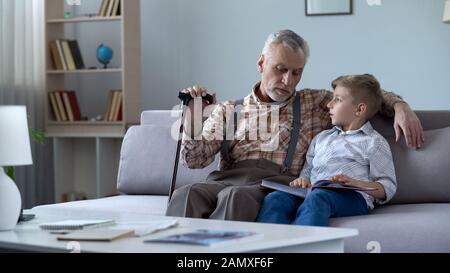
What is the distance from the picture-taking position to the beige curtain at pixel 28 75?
5.07 m

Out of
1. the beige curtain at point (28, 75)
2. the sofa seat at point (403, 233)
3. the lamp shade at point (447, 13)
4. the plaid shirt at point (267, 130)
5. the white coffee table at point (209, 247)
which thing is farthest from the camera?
the beige curtain at point (28, 75)

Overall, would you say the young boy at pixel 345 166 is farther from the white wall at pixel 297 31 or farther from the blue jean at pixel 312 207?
the white wall at pixel 297 31

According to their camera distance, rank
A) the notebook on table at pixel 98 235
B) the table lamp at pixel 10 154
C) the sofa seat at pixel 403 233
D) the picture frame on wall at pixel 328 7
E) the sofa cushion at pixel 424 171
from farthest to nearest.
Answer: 1. the picture frame on wall at pixel 328 7
2. the sofa cushion at pixel 424 171
3. the sofa seat at pixel 403 233
4. the table lamp at pixel 10 154
5. the notebook on table at pixel 98 235

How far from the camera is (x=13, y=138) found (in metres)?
2.35

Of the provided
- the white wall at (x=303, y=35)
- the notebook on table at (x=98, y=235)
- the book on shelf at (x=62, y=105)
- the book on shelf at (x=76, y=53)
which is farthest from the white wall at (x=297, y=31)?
the notebook on table at (x=98, y=235)

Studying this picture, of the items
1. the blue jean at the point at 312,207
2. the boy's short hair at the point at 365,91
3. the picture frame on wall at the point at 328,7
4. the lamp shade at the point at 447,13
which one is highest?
the picture frame on wall at the point at 328,7

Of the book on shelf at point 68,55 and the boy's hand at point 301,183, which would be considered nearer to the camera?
the boy's hand at point 301,183

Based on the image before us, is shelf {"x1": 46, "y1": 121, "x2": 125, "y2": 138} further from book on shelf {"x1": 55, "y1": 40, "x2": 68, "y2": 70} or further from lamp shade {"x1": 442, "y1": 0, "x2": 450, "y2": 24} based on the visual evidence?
lamp shade {"x1": 442, "y1": 0, "x2": 450, "y2": 24}

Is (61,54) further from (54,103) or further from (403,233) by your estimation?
(403,233)

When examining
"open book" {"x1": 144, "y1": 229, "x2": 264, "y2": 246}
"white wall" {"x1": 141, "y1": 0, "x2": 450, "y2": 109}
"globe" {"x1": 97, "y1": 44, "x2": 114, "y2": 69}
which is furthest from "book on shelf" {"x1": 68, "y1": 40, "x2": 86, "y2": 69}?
"open book" {"x1": 144, "y1": 229, "x2": 264, "y2": 246}

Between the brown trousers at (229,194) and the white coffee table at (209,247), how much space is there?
40 cm

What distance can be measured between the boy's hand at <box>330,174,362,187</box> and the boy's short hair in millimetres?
357

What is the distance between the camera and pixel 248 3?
547 centimetres

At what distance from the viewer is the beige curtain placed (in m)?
5.07
